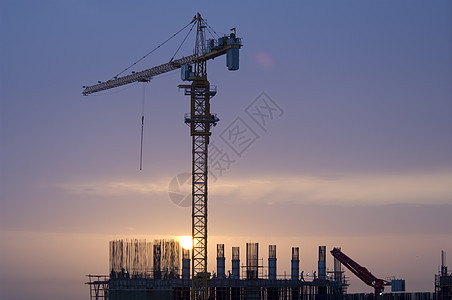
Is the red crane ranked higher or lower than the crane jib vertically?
lower

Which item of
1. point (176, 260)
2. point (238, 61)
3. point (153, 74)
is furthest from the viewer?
point (153, 74)

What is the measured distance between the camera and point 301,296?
12262 cm

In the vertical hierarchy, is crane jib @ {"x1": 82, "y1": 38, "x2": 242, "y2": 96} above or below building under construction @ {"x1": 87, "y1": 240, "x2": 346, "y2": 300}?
above

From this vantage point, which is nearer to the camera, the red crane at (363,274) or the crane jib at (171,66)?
the crane jib at (171,66)

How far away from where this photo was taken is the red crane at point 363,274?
12619 centimetres

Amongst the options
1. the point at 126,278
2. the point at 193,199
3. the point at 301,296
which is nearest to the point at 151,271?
the point at 126,278

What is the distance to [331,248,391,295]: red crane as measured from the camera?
12619 cm

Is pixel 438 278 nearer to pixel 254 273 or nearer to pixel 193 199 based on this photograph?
pixel 254 273

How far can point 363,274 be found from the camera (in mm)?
126500

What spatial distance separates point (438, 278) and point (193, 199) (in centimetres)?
3683

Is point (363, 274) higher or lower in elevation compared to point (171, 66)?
lower

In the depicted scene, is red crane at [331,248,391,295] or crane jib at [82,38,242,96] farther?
red crane at [331,248,391,295]

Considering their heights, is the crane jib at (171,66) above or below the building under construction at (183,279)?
above

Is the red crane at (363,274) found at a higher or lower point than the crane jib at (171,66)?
lower
